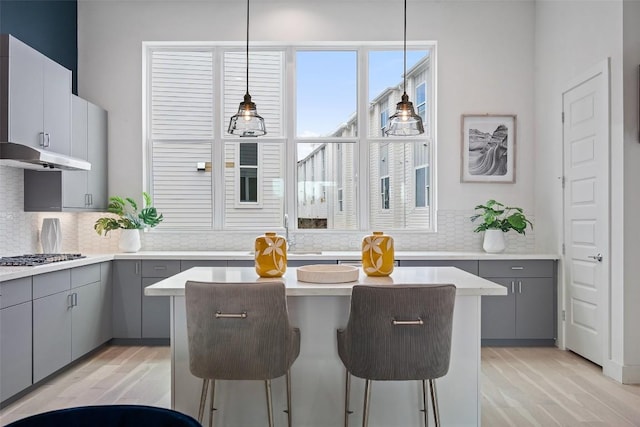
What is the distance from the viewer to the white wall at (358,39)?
534cm

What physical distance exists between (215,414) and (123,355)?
2210mm

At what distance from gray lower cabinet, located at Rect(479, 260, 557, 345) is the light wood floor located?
264 millimetres

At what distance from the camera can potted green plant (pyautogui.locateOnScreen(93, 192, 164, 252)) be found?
16.4 feet

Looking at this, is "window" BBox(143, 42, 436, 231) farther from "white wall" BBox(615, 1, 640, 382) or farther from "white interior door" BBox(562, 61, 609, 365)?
"white wall" BBox(615, 1, 640, 382)

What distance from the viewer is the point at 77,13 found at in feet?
17.5

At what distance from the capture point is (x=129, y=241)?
5.00 metres

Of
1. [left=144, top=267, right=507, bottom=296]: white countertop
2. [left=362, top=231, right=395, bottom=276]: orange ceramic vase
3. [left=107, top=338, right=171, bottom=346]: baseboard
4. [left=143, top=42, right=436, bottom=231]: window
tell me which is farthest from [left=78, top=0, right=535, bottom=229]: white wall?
[left=362, top=231, right=395, bottom=276]: orange ceramic vase

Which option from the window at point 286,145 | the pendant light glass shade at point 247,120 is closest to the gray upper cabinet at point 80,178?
the window at point 286,145

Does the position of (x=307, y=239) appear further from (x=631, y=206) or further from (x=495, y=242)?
Result: (x=631, y=206)

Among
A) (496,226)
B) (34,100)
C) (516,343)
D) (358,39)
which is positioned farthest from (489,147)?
(34,100)

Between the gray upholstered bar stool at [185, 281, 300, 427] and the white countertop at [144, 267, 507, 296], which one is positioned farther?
the white countertop at [144, 267, 507, 296]

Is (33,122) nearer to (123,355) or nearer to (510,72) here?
(123,355)

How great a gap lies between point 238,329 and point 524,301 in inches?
138

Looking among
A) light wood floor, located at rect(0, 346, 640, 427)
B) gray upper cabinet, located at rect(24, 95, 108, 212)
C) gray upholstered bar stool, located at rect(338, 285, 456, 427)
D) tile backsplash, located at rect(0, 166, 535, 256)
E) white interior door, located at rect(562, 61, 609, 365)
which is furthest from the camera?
tile backsplash, located at rect(0, 166, 535, 256)
